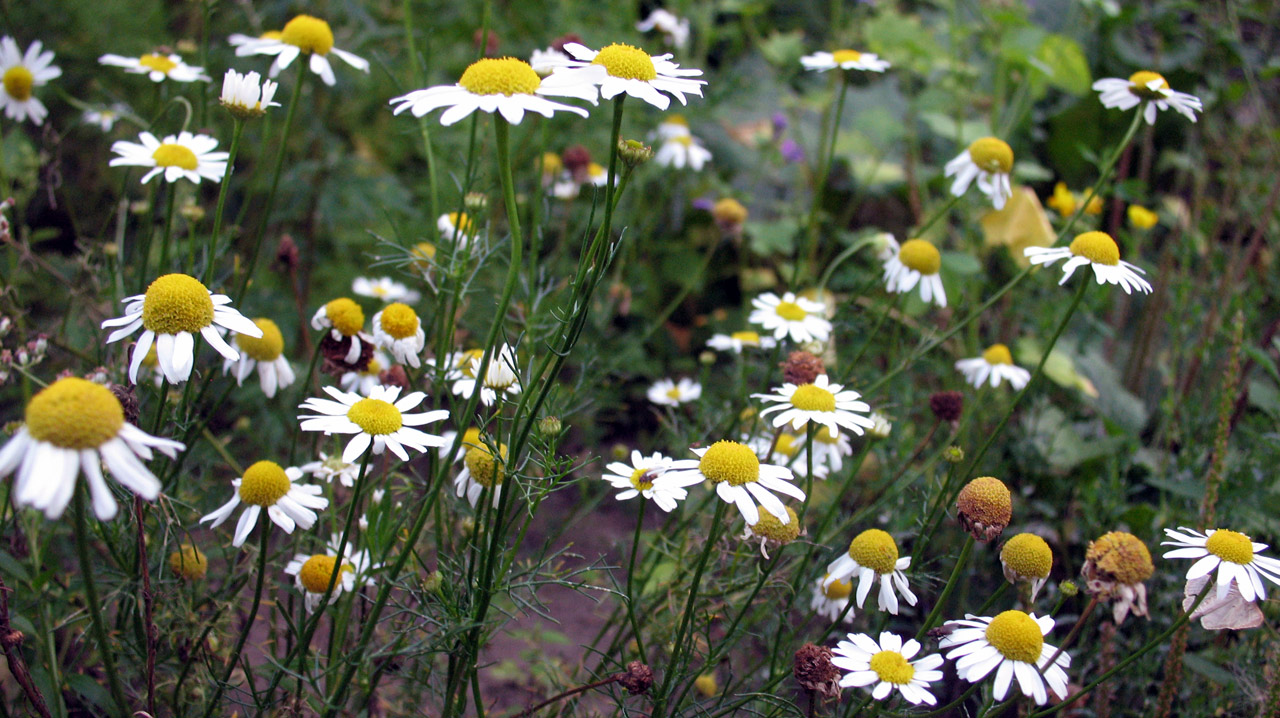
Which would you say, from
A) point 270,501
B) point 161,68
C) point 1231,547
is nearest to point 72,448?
point 270,501

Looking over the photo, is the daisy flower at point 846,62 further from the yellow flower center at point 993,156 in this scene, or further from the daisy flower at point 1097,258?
the daisy flower at point 1097,258

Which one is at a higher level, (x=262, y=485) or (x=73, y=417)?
(x=73, y=417)

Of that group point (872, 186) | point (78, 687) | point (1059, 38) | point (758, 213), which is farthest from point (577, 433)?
point (1059, 38)

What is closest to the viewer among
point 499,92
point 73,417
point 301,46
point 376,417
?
point 73,417

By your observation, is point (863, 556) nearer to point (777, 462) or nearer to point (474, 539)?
point (777, 462)

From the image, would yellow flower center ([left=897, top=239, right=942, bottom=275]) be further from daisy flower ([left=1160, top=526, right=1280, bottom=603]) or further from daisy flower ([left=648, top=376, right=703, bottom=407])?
daisy flower ([left=1160, top=526, right=1280, bottom=603])

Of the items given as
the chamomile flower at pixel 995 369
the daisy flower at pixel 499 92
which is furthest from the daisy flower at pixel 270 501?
the chamomile flower at pixel 995 369

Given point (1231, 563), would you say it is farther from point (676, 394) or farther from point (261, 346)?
A: point (261, 346)
